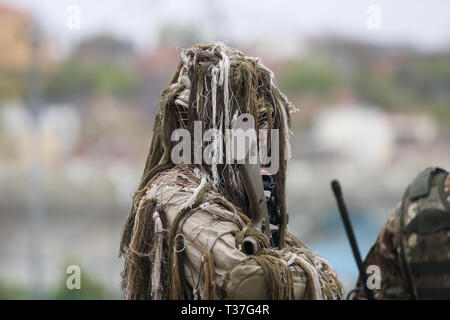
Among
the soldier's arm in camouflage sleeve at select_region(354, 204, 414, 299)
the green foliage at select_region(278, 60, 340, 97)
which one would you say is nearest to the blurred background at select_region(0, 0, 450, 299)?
the green foliage at select_region(278, 60, 340, 97)

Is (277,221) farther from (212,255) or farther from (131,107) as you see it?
(131,107)

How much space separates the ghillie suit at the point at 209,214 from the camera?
2.42 metres

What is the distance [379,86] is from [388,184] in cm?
211

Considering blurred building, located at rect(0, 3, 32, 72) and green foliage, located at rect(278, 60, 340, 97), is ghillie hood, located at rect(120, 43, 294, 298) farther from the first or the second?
blurred building, located at rect(0, 3, 32, 72)

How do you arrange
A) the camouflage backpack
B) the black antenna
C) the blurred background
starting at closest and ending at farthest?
the camouflage backpack → the black antenna → the blurred background

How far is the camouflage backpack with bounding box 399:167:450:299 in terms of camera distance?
9.87ft

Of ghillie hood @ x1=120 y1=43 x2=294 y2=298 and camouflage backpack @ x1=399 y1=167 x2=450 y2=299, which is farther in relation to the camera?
camouflage backpack @ x1=399 y1=167 x2=450 y2=299

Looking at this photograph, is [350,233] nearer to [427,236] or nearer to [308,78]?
[427,236]

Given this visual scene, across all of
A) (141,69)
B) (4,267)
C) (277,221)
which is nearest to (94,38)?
(141,69)

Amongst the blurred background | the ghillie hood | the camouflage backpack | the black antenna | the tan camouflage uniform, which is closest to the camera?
the tan camouflage uniform

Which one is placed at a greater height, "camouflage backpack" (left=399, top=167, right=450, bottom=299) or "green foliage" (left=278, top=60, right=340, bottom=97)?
"green foliage" (left=278, top=60, right=340, bottom=97)

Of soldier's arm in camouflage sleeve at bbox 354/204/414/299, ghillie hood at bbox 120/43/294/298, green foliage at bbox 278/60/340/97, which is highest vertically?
green foliage at bbox 278/60/340/97

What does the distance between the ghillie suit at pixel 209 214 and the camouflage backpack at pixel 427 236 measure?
499mm

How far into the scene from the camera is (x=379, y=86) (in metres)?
16.2
